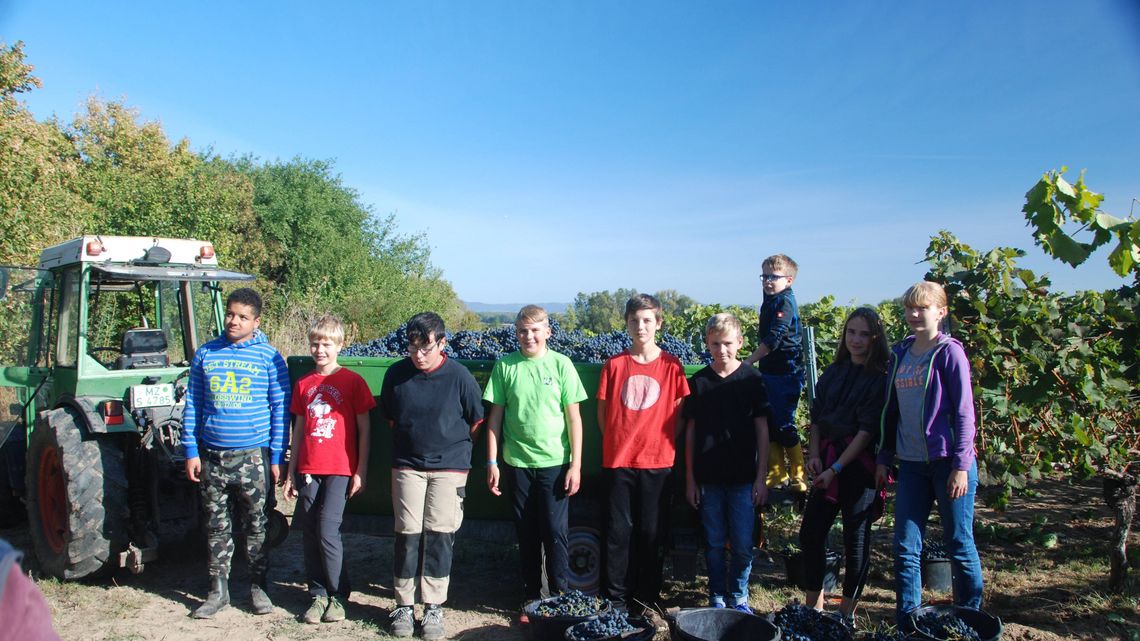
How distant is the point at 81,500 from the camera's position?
477cm

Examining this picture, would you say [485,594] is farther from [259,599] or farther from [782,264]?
[782,264]

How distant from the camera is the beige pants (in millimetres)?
4258

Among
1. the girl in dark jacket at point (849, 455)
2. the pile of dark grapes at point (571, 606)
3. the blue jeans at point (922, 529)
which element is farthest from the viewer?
the girl in dark jacket at point (849, 455)

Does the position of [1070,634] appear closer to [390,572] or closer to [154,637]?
[390,572]

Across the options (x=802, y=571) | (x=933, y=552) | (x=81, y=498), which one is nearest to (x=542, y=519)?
(x=802, y=571)

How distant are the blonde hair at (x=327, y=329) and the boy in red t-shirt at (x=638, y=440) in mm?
1563

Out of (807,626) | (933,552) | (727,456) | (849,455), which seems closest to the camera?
(807,626)

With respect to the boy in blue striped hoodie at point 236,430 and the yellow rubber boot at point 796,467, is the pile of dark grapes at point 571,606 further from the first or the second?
the boy in blue striped hoodie at point 236,430

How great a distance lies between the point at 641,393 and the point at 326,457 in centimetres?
180

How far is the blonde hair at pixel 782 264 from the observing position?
4.62 meters

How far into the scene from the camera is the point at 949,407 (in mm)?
3656

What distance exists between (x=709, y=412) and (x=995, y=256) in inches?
96.0

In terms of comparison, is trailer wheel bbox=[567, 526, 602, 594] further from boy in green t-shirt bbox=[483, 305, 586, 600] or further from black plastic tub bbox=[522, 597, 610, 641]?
black plastic tub bbox=[522, 597, 610, 641]

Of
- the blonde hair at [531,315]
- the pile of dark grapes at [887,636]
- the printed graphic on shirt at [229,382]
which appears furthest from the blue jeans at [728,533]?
the printed graphic on shirt at [229,382]
